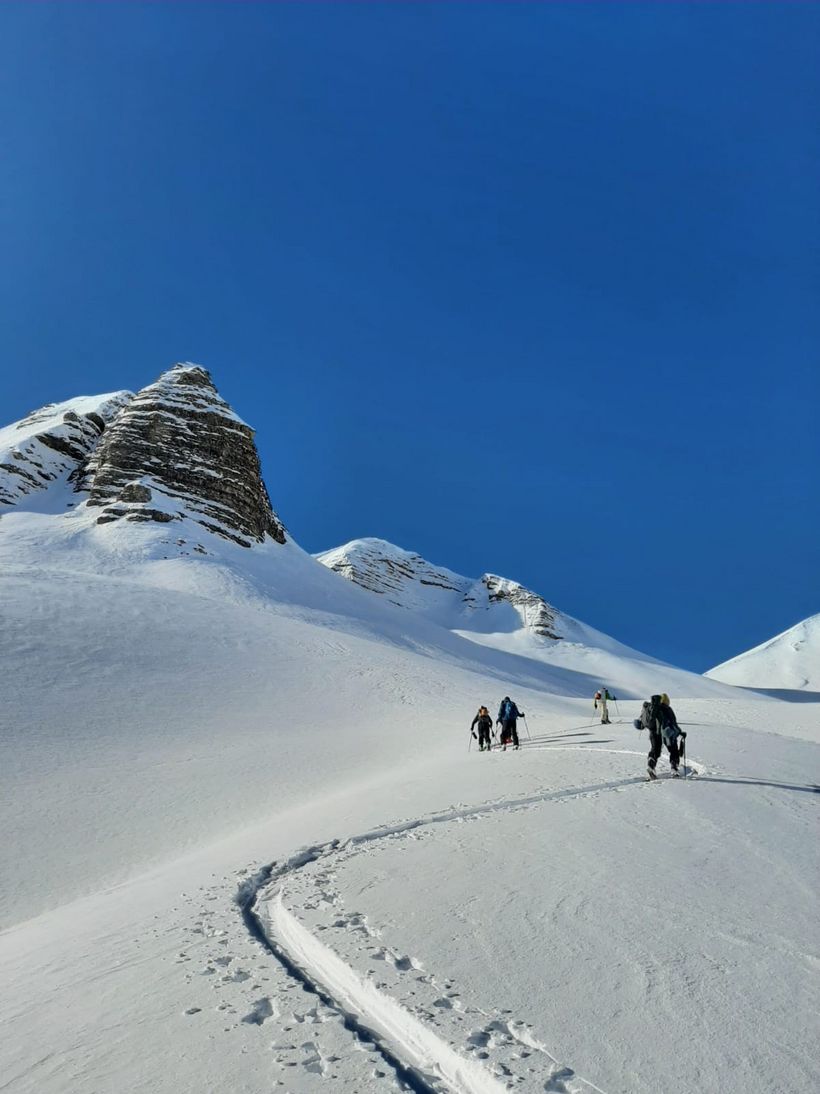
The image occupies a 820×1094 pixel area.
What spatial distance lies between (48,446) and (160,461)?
51.2ft

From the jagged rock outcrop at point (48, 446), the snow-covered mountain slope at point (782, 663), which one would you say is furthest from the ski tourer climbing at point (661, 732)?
the snow-covered mountain slope at point (782, 663)

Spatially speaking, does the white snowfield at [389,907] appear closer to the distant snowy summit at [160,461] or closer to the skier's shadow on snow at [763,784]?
the skier's shadow on snow at [763,784]

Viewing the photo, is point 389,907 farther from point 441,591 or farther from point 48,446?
point 441,591

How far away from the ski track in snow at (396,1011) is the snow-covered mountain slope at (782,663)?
15014 centimetres

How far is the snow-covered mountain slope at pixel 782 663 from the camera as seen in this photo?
475 ft

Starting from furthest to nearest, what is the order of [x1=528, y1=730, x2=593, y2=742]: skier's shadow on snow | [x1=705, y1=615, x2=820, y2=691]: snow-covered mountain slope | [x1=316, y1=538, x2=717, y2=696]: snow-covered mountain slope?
1. [x1=705, y1=615, x2=820, y2=691]: snow-covered mountain slope
2. [x1=316, y1=538, x2=717, y2=696]: snow-covered mountain slope
3. [x1=528, y1=730, x2=593, y2=742]: skier's shadow on snow

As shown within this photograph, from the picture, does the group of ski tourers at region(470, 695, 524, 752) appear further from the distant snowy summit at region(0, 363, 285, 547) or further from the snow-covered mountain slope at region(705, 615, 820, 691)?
the snow-covered mountain slope at region(705, 615, 820, 691)

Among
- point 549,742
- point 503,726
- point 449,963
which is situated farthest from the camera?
point 549,742

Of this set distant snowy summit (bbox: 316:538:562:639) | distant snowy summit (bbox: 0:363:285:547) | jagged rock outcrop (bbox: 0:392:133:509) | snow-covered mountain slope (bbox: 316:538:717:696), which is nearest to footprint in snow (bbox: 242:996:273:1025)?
snow-covered mountain slope (bbox: 316:538:717:696)

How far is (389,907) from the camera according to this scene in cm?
587

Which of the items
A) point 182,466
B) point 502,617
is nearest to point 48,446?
point 182,466

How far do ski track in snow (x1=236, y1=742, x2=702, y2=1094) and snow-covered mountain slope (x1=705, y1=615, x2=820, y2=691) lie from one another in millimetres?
150139

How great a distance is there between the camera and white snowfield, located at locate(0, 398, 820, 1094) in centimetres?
365

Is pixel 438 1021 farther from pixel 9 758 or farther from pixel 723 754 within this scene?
pixel 9 758
